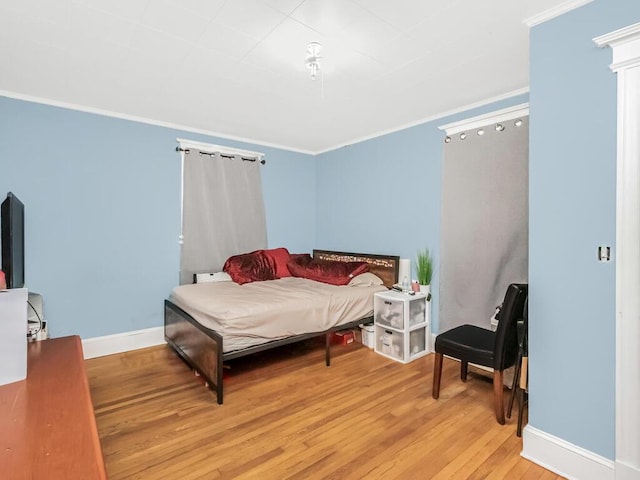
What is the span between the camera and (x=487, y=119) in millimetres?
3021

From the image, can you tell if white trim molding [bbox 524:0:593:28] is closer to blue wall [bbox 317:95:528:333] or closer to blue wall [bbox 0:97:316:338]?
blue wall [bbox 317:95:528:333]

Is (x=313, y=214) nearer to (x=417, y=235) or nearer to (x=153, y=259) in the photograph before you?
(x=417, y=235)

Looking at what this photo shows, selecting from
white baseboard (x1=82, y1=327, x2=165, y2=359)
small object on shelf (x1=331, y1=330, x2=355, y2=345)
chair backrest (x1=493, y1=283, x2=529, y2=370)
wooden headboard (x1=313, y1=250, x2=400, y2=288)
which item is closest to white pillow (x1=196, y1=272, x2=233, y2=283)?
white baseboard (x1=82, y1=327, x2=165, y2=359)

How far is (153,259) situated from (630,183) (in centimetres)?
400

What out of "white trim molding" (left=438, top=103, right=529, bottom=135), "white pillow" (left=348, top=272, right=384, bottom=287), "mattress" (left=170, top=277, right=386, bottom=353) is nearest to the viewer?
"mattress" (left=170, top=277, right=386, bottom=353)

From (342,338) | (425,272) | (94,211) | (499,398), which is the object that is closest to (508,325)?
(499,398)

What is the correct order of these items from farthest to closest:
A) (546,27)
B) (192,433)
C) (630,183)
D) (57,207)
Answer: (57,207), (192,433), (546,27), (630,183)

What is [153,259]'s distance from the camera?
12.2ft

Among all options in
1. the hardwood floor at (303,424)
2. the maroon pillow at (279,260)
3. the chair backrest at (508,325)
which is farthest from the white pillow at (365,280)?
the chair backrest at (508,325)

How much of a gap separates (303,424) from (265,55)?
2.50 metres

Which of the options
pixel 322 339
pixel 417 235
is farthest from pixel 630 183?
pixel 322 339

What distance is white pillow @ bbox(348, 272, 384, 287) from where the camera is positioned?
12.2ft

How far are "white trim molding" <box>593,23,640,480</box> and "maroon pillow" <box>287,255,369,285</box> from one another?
2.44 meters

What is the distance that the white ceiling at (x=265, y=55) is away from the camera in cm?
183
